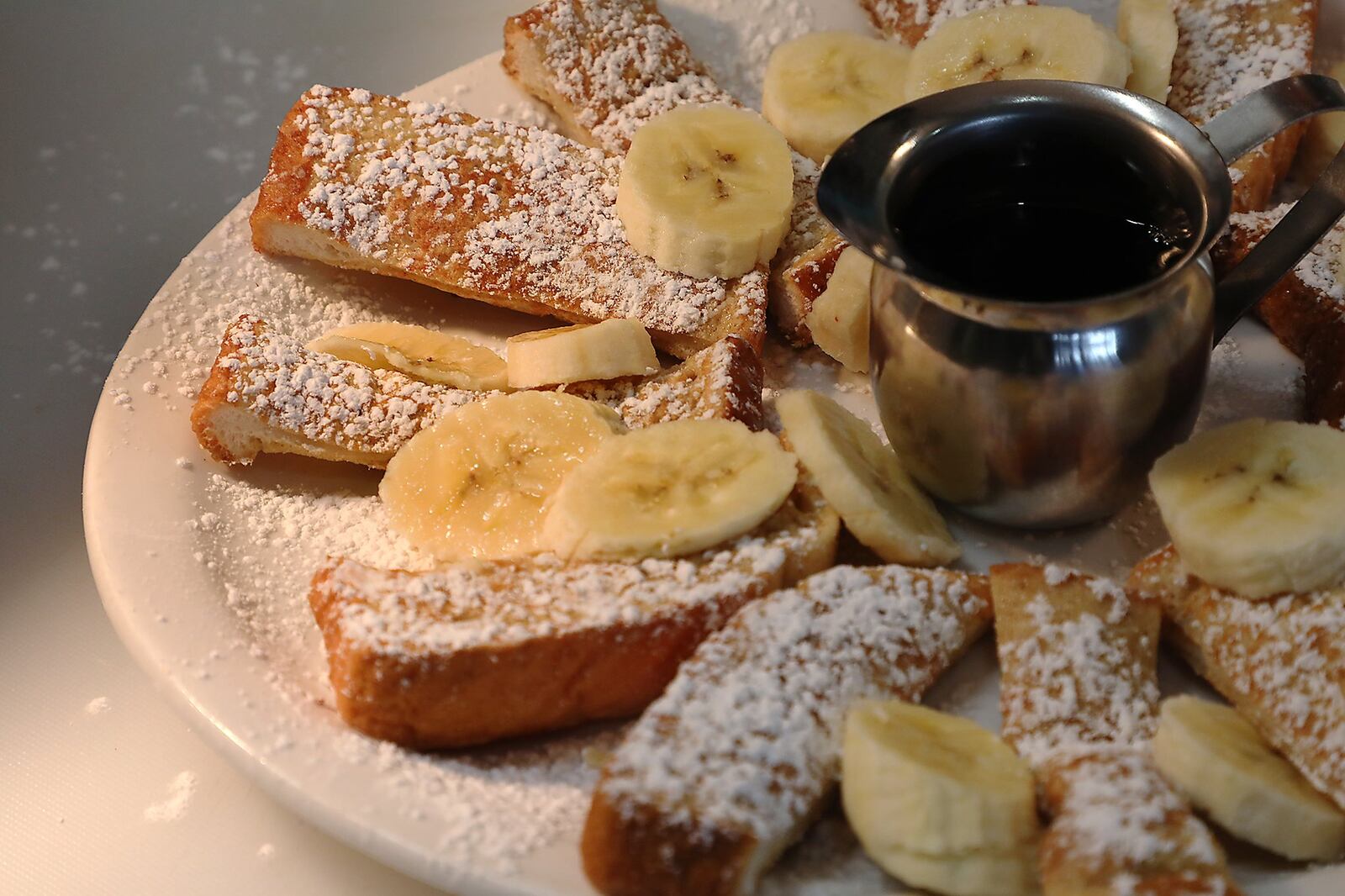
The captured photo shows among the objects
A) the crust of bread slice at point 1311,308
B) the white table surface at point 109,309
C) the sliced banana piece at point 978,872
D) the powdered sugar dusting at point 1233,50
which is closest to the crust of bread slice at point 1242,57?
the powdered sugar dusting at point 1233,50

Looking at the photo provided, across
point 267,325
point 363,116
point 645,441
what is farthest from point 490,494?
point 363,116

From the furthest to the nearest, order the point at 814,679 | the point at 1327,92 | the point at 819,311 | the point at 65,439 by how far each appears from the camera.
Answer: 1. the point at 65,439
2. the point at 819,311
3. the point at 1327,92
4. the point at 814,679

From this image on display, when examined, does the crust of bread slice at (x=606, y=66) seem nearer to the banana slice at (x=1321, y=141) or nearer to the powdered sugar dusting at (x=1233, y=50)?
the powdered sugar dusting at (x=1233, y=50)

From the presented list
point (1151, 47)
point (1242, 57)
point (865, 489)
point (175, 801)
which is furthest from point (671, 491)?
point (1242, 57)

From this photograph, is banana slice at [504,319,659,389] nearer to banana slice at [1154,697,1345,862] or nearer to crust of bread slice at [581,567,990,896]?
crust of bread slice at [581,567,990,896]

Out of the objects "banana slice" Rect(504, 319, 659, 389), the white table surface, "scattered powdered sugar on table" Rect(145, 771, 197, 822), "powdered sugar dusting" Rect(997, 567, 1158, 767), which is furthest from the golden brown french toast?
"scattered powdered sugar on table" Rect(145, 771, 197, 822)

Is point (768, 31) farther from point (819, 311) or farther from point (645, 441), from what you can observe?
point (645, 441)
